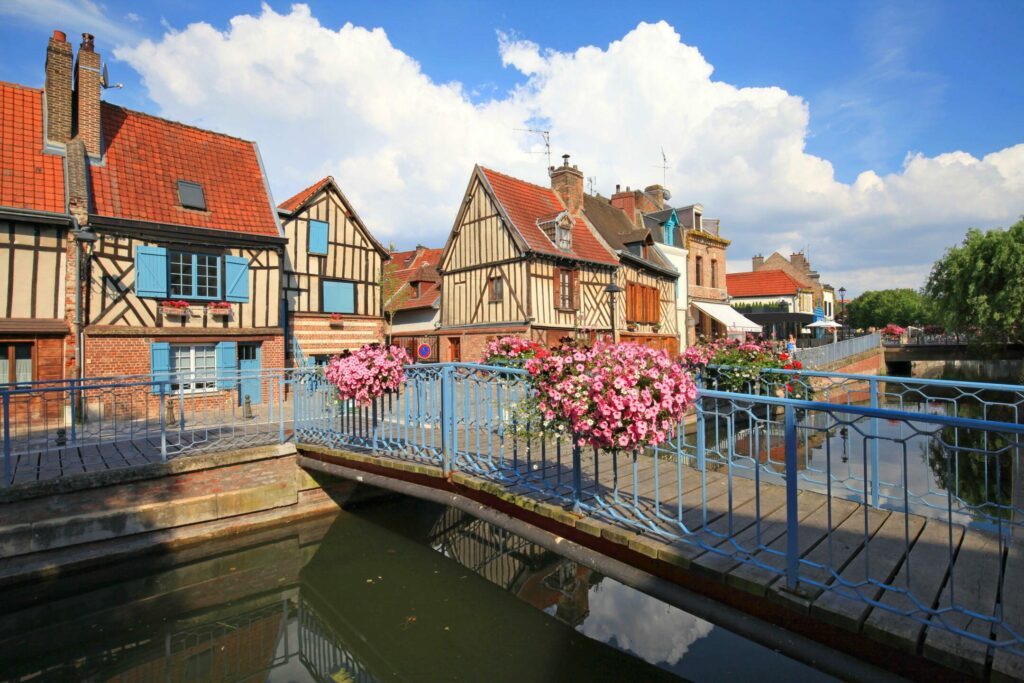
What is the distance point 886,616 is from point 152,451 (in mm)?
9486

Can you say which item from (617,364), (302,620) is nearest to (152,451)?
(302,620)

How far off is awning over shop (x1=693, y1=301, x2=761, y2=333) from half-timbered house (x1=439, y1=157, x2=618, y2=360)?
9.16 m

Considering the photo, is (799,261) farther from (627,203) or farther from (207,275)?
(207,275)

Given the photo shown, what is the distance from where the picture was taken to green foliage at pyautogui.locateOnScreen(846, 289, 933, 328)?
61.6 metres

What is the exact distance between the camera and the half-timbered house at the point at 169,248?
1259 cm

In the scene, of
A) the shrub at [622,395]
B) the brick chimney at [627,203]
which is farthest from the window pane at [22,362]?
the brick chimney at [627,203]

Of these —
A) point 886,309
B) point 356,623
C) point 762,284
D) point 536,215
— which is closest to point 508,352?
point 356,623

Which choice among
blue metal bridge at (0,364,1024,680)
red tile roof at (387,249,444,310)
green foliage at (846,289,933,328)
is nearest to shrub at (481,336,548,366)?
blue metal bridge at (0,364,1024,680)

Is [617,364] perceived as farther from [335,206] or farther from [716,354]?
[335,206]

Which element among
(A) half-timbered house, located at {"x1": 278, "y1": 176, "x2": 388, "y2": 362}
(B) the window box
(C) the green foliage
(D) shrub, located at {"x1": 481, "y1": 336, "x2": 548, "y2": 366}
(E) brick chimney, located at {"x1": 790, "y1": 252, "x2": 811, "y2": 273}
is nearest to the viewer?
(D) shrub, located at {"x1": 481, "y1": 336, "x2": 548, "y2": 366}

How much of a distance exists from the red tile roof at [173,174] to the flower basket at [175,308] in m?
2.09

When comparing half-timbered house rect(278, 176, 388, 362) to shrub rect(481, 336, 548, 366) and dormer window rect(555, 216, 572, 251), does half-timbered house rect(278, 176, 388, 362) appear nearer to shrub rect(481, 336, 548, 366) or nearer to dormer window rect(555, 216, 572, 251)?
dormer window rect(555, 216, 572, 251)

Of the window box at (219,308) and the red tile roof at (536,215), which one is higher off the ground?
the red tile roof at (536,215)

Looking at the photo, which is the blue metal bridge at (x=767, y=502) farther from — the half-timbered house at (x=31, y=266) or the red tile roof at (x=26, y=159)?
the red tile roof at (x=26, y=159)
